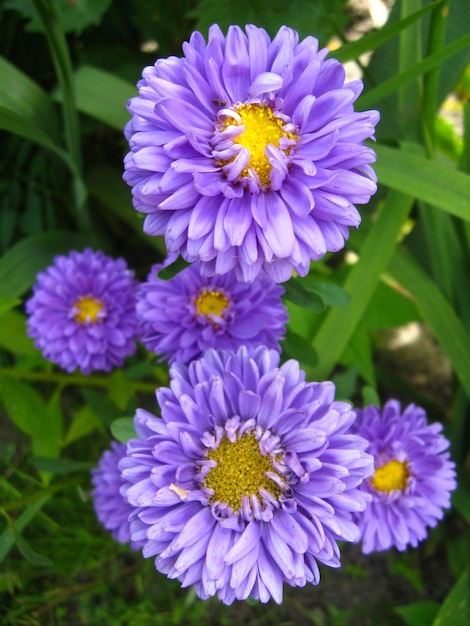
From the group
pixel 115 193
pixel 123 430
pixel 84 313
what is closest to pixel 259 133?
pixel 123 430

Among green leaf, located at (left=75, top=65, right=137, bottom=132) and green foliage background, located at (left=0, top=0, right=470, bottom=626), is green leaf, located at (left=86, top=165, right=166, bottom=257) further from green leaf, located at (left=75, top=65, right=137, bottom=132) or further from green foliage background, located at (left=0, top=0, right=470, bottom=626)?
green leaf, located at (left=75, top=65, right=137, bottom=132)

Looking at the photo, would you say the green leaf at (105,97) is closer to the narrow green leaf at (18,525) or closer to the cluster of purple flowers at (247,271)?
the cluster of purple flowers at (247,271)

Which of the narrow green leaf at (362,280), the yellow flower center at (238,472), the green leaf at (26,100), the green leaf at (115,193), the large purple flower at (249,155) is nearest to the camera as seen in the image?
the large purple flower at (249,155)

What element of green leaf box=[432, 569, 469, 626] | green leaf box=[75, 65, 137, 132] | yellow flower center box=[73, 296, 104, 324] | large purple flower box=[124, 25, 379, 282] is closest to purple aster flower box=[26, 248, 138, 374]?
yellow flower center box=[73, 296, 104, 324]

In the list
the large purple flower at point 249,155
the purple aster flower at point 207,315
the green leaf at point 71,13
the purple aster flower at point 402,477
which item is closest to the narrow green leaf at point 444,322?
the purple aster flower at point 402,477

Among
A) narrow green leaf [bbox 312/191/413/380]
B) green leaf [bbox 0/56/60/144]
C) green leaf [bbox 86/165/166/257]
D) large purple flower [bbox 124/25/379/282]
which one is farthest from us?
green leaf [bbox 86/165/166/257]

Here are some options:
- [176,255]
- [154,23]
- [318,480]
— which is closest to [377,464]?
[318,480]
